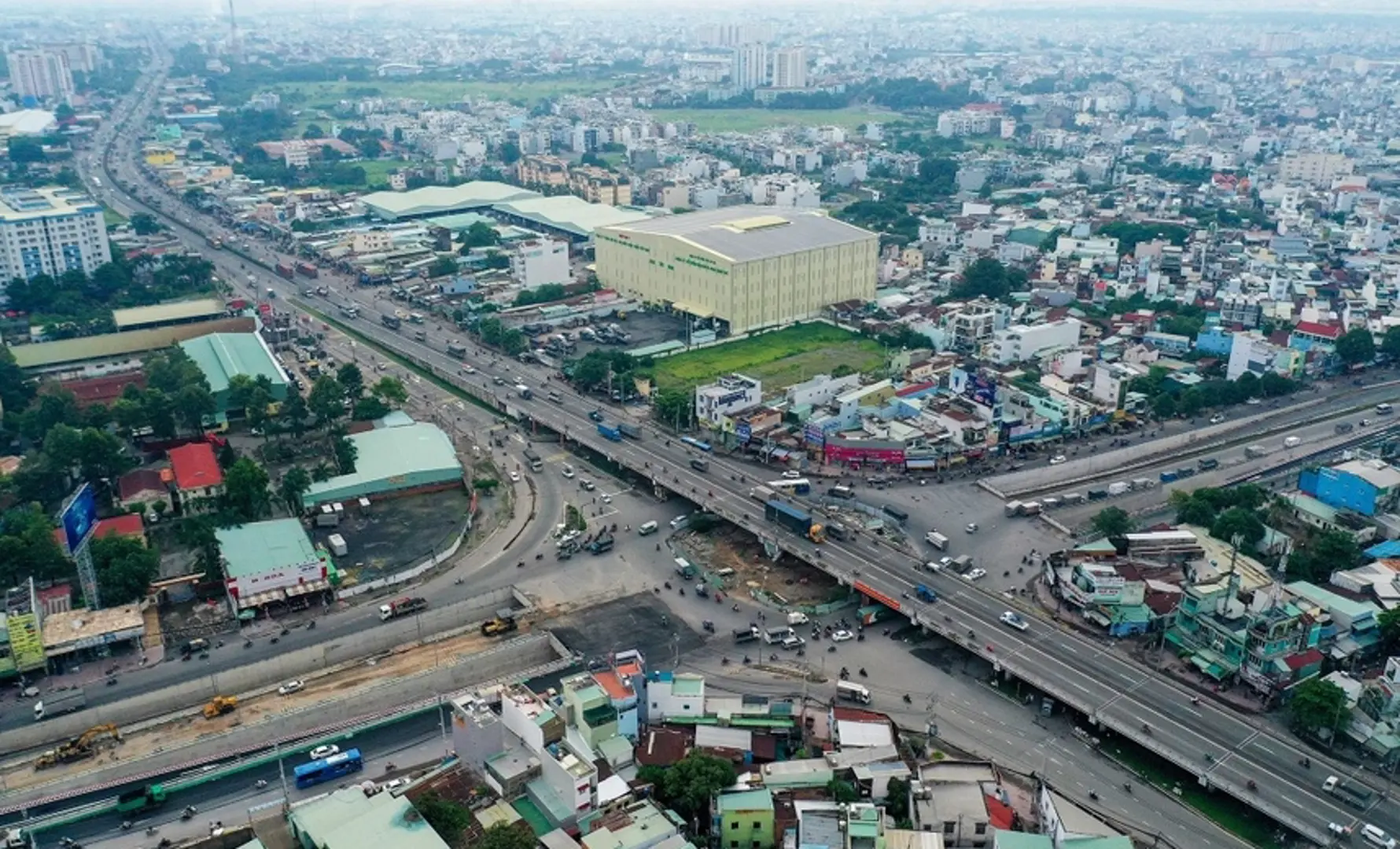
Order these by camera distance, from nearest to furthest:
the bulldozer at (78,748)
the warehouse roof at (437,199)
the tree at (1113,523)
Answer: the bulldozer at (78,748) < the tree at (1113,523) < the warehouse roof at (437,199)

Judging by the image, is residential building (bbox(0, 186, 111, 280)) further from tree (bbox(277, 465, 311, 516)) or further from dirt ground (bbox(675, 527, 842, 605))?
dirt ground (bbox(675, 527, 842, 605))

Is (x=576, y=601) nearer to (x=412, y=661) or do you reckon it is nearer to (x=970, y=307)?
(x=412, y=661)

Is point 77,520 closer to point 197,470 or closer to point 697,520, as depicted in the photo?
point 197,470

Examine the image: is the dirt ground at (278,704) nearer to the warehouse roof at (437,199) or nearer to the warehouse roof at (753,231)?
the warehouse roof at (753,231)

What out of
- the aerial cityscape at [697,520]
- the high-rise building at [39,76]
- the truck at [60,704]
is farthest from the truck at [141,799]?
the high-rise building at [39,76]

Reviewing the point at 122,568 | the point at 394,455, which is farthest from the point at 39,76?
the point at 122,568

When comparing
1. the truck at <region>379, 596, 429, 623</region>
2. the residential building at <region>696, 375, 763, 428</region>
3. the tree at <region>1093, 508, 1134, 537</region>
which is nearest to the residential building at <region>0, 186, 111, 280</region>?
the residential building at <region>696, 375, 763, 428</region>

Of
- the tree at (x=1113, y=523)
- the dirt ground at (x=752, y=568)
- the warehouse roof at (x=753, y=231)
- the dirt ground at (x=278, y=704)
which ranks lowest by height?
the dirt ground at (x=278, y=704)

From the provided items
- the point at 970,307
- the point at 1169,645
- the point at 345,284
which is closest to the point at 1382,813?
the point at 1169,645
